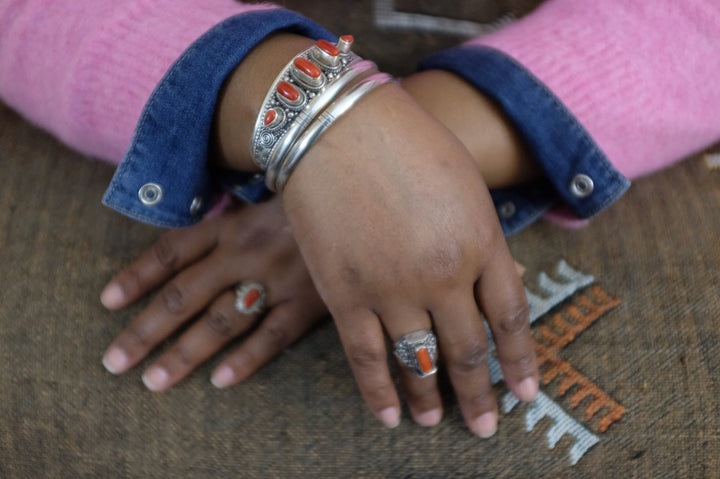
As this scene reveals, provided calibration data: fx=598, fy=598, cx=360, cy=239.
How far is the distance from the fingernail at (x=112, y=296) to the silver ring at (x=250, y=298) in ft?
0.39

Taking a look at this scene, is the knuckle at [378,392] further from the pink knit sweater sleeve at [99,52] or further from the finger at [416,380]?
the pink knit sweater sleeve at [99,52]

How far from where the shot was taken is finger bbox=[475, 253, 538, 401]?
0.51 meters

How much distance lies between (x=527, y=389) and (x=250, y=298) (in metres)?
0.29

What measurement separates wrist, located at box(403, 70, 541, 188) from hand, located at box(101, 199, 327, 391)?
0.65 ft

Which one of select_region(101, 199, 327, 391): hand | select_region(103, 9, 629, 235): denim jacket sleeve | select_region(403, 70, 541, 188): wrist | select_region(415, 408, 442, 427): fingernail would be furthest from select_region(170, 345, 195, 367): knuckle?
select_region(403, 70, 541, 188): wrist

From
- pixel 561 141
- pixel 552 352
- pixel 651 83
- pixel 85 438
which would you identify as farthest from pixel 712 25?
pixel 85 438

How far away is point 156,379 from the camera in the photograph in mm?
582

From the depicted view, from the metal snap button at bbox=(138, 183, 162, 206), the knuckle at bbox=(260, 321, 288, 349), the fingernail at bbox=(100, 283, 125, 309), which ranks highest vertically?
the metal snap button at bbox=(138, 183, 162, 206)

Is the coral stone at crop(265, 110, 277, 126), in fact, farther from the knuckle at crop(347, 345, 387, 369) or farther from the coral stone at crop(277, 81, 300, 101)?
the knuckle at crop(347, 345, 387, 369)

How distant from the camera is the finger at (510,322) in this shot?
0.51 meters

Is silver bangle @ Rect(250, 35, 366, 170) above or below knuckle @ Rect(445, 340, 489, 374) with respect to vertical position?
above

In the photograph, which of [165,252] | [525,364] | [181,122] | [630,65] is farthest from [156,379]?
[630,65]

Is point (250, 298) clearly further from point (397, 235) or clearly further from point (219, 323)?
point (397, 235)

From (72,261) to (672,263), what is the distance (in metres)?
0.63
